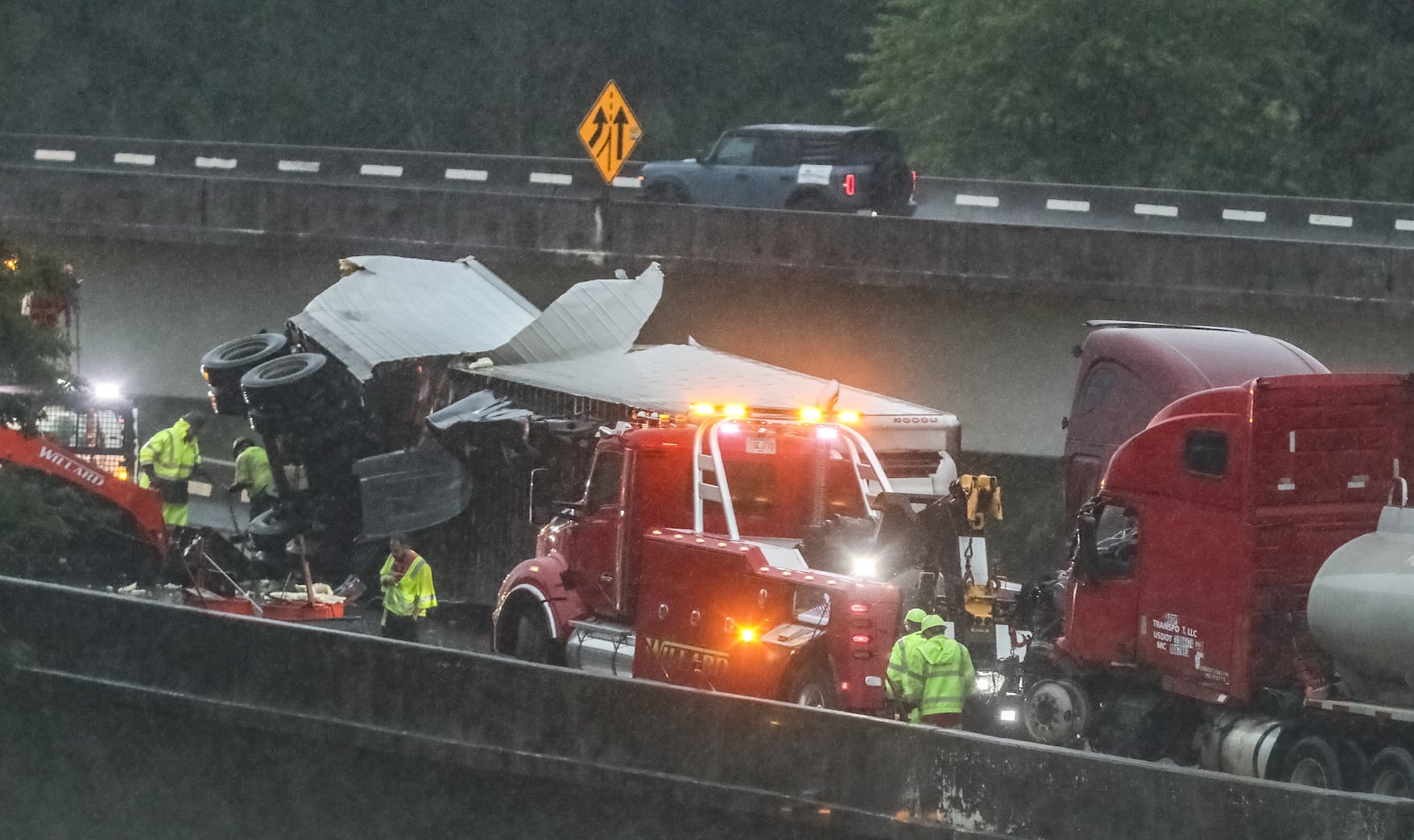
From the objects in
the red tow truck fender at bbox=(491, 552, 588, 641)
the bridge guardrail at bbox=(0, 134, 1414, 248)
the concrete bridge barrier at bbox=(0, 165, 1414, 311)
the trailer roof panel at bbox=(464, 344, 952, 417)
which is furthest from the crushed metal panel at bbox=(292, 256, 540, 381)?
the bridge guardrail at bbox=(0, 134, 1414, 248)

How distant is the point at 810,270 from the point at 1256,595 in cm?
1144

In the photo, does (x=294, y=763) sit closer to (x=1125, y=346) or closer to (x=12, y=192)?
(x=1125, y=346)

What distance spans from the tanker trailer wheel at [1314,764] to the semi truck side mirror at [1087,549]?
7.80 ft

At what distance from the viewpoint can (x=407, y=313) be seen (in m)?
23.0

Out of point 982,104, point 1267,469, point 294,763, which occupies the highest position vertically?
point 982,104

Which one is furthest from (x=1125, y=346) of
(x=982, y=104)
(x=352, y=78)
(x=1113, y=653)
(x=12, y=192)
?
(x=352, y=78)

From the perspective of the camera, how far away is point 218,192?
87.5ft

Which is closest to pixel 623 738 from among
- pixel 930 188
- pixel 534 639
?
pixel 534 639

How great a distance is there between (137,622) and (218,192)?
14455mm

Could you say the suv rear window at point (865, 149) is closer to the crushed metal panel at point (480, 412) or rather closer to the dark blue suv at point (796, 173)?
the dark blue suv at point (796, 173)

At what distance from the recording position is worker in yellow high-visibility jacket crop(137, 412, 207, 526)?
68.7ft

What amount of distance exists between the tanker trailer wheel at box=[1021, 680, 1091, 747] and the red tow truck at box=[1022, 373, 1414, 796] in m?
0.01

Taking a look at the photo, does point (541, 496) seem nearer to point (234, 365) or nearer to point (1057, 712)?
point (1057, 712)

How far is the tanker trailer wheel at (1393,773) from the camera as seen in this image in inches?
454
